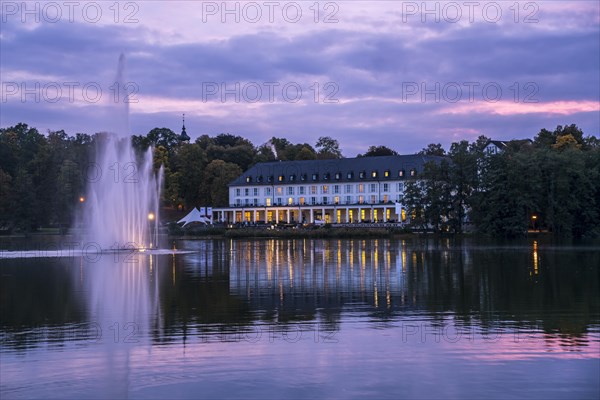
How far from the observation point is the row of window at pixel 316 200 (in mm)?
119125

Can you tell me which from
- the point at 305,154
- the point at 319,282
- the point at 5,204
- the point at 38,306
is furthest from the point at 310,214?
the point at 38,306

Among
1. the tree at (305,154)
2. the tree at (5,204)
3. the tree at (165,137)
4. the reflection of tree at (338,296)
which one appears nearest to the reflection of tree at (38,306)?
the reflection of tree at (338,296)

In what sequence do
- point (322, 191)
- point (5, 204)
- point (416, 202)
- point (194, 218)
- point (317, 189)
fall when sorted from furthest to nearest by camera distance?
point (317, 189)
point (322, 191)
point (194, 218)
point (5, 204)
point (416, 202)

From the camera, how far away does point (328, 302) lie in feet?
71.9

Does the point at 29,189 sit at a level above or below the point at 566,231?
above

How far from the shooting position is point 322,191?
123500 mm

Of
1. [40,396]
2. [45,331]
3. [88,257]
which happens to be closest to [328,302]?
[45,331]

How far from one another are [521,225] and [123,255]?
49795 mm

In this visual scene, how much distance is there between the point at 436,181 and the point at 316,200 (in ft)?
120

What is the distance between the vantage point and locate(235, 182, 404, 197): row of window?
11844 centimetres

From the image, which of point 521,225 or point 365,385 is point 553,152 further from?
point 365,385

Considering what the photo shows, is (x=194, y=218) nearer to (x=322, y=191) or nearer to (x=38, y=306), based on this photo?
(x=322, y=191)

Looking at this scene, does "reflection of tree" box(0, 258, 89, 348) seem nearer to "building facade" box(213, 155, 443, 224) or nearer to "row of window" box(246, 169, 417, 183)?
"building facade" box(213, 155, 443, 224)

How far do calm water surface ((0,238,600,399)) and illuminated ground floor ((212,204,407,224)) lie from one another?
284 ft
